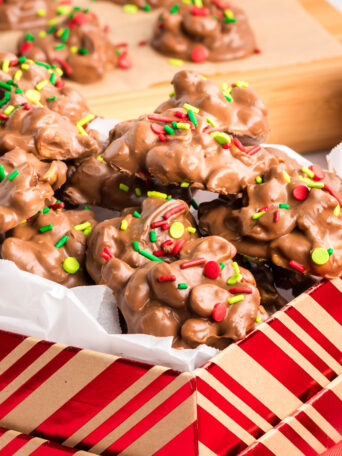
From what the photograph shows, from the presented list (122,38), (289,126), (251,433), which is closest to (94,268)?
(251,433)

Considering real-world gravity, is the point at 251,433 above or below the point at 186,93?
below

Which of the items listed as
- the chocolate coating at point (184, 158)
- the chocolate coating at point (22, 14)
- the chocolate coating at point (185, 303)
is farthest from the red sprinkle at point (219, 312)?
the chocolate coating at point (22, 14)

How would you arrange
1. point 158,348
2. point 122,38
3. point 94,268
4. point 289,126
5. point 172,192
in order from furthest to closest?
point 122,38 → point 289,126 → point 172,192 → point 94,268 → point 158,348

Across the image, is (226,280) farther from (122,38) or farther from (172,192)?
(122,38)

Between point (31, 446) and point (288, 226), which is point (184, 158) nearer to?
point (288, 226)

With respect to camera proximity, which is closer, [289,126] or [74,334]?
[74,334]

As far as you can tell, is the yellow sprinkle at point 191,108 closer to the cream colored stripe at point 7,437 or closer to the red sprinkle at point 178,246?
the red sprinkle at point 178,246

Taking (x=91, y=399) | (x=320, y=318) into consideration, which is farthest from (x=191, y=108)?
(x=91, y=399)
